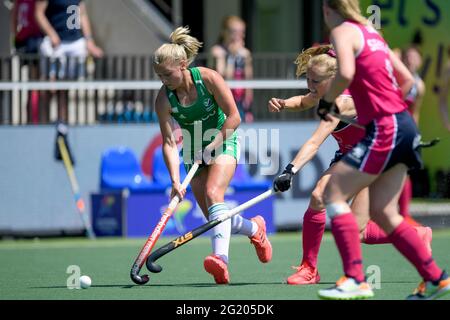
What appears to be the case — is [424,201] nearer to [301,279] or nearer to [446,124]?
[446,124]

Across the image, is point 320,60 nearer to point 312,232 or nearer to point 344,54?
point 312,232

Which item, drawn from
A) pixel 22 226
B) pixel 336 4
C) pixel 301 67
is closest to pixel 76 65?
pixel 22 226

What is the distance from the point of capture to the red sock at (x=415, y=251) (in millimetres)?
6809

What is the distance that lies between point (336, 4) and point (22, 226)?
7.01m

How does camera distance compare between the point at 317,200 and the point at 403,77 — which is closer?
the point at 403,77

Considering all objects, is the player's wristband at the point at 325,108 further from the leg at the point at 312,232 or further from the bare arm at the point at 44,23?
the bare arm at the point at 44,23

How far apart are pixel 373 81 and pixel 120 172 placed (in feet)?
21.6

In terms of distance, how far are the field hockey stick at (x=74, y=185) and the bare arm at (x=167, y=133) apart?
182 inches

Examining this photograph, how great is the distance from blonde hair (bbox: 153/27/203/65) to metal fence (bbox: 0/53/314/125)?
15.9 feet

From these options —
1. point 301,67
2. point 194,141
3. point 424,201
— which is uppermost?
point 301,67

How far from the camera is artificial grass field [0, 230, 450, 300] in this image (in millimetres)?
7621

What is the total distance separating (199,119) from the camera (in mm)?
8594

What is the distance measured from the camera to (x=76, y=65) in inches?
528

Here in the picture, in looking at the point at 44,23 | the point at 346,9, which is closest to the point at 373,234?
the point at 346,9
